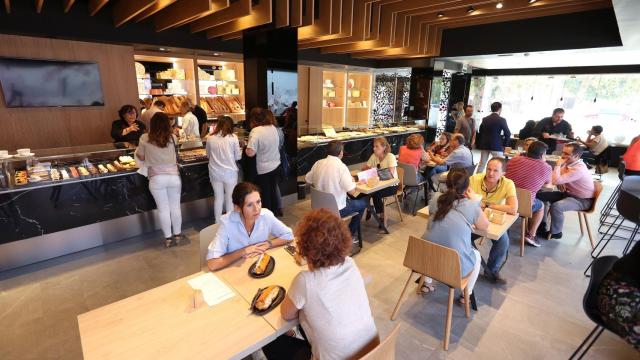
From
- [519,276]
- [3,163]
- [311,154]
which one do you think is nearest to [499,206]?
[519,276]

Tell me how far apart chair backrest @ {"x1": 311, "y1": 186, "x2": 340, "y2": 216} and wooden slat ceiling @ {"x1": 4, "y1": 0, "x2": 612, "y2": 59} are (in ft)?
6.97

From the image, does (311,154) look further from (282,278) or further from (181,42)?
(282,278)

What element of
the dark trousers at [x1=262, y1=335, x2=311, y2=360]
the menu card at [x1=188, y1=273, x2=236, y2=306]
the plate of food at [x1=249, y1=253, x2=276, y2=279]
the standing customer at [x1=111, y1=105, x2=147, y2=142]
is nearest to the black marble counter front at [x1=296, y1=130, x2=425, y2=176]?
the standing customer at [x1=111, y1=105, x2=147, y2=142]

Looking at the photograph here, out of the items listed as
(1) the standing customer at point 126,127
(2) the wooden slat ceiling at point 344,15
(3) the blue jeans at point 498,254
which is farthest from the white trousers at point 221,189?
(3) the blue jeans at point 498,254

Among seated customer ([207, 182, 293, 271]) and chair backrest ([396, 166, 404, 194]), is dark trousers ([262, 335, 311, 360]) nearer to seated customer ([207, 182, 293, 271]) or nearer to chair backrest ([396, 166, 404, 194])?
seated customer ([207, 182, 293, 271])

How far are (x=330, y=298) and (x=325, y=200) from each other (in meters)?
1.94

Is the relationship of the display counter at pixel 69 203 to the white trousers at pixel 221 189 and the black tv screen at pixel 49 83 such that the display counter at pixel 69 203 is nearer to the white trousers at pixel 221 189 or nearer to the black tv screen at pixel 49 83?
the white trousers at pixel 221 189

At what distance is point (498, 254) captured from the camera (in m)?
3.11

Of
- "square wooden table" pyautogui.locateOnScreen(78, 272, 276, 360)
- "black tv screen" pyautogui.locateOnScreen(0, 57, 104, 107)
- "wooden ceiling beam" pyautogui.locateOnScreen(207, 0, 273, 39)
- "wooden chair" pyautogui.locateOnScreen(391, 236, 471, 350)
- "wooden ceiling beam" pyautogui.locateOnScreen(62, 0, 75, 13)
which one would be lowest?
"wooden chair" pyautogui.locateOnScreen(391, 236, 471, 350)

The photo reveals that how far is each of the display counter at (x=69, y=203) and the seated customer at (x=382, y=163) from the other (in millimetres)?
2476

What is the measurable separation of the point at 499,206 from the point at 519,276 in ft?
3.01

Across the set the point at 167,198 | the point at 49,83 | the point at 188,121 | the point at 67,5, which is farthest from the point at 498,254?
the point at 49,83

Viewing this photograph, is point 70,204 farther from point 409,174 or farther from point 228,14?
point 409,174

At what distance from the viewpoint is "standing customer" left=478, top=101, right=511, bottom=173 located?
6.29 m
